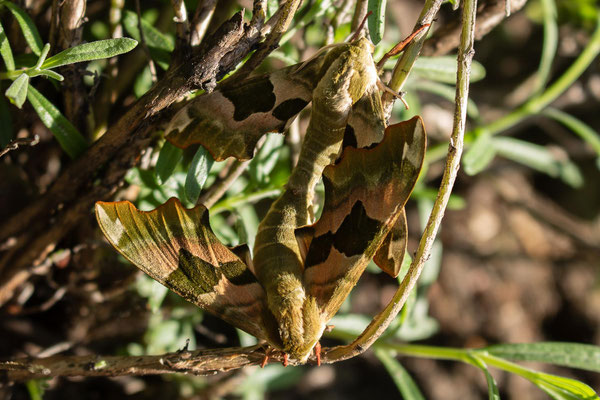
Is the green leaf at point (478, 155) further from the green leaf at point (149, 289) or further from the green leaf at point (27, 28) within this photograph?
the green leaf at point (27, 28)

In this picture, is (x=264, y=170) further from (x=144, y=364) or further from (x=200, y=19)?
(x=144, y=364)

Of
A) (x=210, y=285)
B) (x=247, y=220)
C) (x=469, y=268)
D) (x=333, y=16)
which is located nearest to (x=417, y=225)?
(x=469, y=268)

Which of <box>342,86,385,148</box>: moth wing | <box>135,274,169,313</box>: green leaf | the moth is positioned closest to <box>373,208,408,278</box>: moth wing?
the moth

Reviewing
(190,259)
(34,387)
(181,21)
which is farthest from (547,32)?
(34,387)

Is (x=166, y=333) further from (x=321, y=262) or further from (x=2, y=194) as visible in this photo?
→ (x=321, y=262)

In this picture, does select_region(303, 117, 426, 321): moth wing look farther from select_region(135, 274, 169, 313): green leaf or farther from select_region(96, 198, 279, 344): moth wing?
select_region(135, 274, 169, 313): green leaf

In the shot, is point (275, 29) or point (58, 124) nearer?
point (275, 29)
